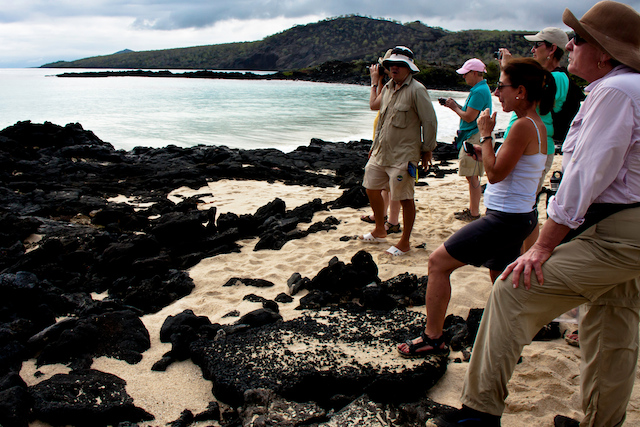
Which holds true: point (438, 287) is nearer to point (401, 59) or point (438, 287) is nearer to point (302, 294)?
point (302, 294)

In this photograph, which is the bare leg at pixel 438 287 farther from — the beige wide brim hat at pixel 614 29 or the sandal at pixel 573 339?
the beige wide brim hat at pixel 614 29

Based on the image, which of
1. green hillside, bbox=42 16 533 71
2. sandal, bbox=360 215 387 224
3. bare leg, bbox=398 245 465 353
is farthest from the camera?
green hillside, bbox=42 16 533 71

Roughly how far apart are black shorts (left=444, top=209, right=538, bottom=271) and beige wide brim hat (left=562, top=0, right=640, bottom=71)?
111 centimetres

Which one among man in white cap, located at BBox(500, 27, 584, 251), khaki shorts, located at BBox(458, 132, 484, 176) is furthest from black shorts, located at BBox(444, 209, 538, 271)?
khaki shorts, located at BBox(458, 132, 484, 176)

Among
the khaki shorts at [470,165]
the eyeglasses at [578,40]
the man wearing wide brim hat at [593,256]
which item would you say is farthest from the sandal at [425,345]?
the khaki shorts at [470,165]

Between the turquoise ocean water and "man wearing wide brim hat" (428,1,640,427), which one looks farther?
the turquoise ocean water

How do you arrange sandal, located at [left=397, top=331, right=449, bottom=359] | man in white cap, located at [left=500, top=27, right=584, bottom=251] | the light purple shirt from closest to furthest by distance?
the light purple shirt, sandal, located at [left=397, top=331, right=449, bottom=359], man in white cap, located at [left=500, top=27, right=584, bottom=251]

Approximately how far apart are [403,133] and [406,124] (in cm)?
10

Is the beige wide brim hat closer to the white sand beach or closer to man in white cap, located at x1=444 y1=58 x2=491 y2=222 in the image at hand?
the white sand beach

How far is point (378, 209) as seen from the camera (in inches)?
218

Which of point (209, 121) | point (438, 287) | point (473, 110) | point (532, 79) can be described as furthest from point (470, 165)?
point (209, 121)

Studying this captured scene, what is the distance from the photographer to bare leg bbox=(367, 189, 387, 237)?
216 inches

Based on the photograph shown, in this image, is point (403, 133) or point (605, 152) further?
point (403, 133)

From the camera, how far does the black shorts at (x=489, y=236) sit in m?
2.69
